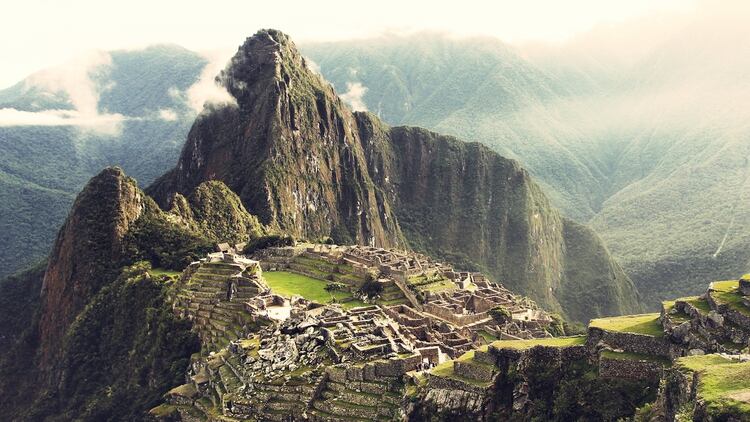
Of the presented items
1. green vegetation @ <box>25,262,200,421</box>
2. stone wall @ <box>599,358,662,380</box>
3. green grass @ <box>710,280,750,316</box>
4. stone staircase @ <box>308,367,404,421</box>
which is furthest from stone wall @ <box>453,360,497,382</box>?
green vegetation @ <box>25,262,200,421</box>

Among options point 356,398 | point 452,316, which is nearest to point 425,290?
point 452,316

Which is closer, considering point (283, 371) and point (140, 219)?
point (283, 371)

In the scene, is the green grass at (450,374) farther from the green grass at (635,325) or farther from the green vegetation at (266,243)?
the green vegetation at (266,243)

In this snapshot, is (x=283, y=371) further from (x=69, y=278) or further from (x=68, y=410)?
(x=69, y=278)

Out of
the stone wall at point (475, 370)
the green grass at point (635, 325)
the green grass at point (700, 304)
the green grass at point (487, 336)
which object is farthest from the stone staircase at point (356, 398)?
the green grass at point (487, 336)

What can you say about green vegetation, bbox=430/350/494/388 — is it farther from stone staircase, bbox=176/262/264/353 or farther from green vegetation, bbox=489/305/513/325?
green vegetation, bbox=489/305/513/325

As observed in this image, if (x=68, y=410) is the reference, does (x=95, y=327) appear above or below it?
above

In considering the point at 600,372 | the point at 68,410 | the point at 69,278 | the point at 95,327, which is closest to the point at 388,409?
the point at 600,372

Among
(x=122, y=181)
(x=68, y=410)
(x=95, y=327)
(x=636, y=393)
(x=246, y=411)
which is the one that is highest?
(x=122, y=181)
